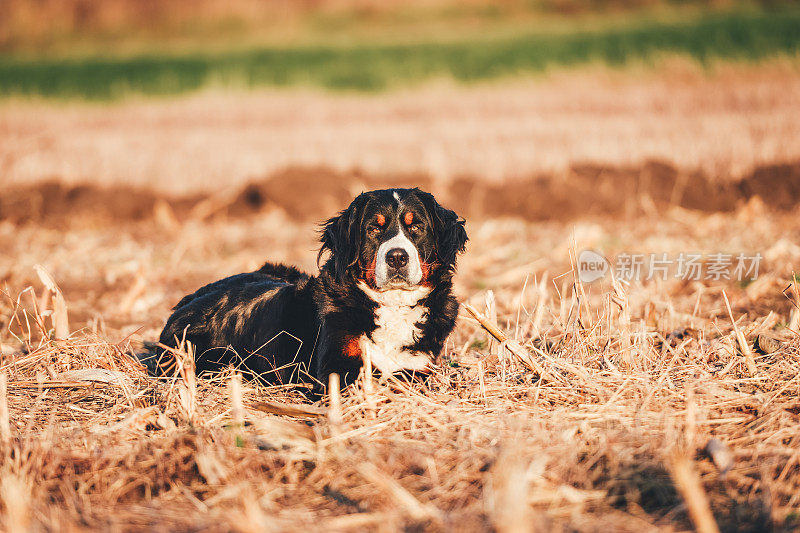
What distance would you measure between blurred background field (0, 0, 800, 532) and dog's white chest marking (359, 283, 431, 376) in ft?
0.75

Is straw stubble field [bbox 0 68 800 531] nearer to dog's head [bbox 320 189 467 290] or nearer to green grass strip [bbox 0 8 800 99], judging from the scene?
dog's head [bbox 320 189 467 290]

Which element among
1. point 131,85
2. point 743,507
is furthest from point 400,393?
point 131,85

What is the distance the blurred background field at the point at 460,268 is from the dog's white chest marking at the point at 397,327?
230 millimetres

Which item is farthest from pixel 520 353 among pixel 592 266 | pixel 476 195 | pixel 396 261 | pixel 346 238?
pixel 476 195

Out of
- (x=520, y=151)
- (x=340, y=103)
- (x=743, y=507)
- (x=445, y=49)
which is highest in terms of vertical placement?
(x=445, y=49)

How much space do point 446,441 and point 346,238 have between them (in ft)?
4.64

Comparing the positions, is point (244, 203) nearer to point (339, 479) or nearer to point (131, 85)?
point (339, 479)

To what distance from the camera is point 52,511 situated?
102 inches

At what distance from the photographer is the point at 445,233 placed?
412 cm

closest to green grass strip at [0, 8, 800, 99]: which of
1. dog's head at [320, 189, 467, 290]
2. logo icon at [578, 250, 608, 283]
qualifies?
logo icon at [578, 250, 608, 283]

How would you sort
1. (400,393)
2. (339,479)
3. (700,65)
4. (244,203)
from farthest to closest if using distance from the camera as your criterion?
(700,65) < (244,203) < (400,393) < (339,479)

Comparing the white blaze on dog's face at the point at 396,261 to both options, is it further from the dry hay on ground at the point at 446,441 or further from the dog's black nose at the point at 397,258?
the dry hay on ground at the point at 446,441

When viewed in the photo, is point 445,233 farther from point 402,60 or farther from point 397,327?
point 402,60

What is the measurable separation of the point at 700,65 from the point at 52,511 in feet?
65.1
